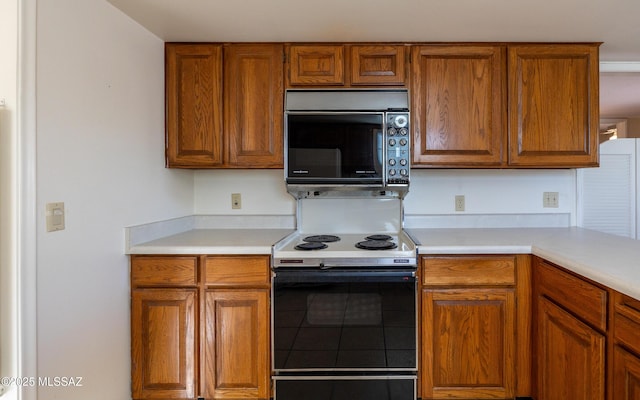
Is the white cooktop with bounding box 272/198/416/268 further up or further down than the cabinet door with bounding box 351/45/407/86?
further down

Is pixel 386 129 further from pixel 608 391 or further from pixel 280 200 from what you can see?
pixel 608 391

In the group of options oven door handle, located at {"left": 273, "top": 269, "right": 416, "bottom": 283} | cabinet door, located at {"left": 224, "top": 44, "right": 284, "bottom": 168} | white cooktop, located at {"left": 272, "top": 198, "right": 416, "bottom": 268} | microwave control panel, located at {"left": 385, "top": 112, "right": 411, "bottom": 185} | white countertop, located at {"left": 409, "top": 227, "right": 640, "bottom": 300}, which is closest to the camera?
white countertop, located at {"left": 409, "top": 227, "right": 640, "bottom": 300}

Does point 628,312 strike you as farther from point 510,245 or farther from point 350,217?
point 350,217

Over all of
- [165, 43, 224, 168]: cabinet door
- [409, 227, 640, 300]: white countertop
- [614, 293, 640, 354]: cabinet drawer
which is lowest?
[614, 293, 640, 354]: cabinet drawer

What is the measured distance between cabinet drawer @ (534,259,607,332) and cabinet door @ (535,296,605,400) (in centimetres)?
4

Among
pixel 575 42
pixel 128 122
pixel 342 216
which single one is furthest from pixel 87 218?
pixel 575 42

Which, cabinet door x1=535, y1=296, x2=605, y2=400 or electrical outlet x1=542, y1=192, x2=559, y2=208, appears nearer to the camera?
cabinet door x1=535, y1=296, x2=605, y2=400

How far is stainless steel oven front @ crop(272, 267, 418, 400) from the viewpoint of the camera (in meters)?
1.72

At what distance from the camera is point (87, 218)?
151 centimetres

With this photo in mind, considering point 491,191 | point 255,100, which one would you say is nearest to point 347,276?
point 255,100

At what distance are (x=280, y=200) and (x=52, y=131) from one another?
4.45 ft

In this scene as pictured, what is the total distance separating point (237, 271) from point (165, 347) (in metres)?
0.55

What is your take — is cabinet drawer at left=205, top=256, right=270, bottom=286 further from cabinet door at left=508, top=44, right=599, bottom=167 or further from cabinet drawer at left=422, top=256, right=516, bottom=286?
cabinet door at left=508, top=44, right=599, bottom=167

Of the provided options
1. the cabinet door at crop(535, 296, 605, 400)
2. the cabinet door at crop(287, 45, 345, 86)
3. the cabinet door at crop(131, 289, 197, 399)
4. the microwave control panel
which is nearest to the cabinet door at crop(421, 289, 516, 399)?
the cabinet door at crop(535, 296, 605, 400)
